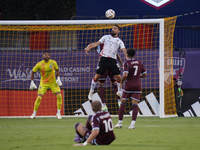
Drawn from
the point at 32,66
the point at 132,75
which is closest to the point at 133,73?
the point at 132,75

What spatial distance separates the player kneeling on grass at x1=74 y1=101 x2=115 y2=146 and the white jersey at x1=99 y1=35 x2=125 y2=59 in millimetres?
3745

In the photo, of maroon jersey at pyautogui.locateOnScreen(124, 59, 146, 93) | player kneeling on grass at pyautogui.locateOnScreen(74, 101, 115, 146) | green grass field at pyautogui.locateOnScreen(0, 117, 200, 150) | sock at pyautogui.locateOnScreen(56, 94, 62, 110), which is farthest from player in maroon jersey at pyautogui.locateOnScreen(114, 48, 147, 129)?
sock at pyautogui.locateOnScreen(56, 94, 62, 110)

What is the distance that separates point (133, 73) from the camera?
7.62 meters

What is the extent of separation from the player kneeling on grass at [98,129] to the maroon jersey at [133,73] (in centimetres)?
214

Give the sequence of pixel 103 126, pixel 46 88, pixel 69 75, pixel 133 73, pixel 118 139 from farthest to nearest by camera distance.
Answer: pixel 69 75 < pixel 46 88 < pixel 133 73 < pixel 118 139 < pixel 103 126

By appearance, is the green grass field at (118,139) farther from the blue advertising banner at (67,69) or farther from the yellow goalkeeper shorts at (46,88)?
the blue advertising banner at (67,69)

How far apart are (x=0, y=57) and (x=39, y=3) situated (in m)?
11.1

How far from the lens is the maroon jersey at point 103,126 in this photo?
5.38 meters

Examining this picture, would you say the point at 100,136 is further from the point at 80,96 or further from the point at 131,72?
the point at 80,96

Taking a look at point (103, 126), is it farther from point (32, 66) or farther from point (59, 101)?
point (32, 66)

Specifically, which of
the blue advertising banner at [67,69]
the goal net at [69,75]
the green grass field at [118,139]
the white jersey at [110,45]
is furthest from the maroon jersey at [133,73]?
the blue advertising banner at [67,69]

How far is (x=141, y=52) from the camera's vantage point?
11.8 metres

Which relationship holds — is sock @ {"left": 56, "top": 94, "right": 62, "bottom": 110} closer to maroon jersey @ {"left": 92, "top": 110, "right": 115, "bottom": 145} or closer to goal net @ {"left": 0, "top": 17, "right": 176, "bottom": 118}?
goal net @ {"left": 0, "top": 17, "right": 176, "bottom": 118}

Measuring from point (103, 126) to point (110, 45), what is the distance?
4.05 m
